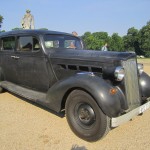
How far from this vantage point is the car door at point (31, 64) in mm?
4965

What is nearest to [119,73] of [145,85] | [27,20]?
[145,85]

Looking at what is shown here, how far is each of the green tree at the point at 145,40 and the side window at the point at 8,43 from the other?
4246 cm

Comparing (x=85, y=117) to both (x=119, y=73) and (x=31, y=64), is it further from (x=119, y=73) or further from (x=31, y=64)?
(x=31, y=64)

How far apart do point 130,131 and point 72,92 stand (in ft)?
4.41

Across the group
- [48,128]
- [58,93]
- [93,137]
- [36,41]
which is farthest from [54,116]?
[36,41]

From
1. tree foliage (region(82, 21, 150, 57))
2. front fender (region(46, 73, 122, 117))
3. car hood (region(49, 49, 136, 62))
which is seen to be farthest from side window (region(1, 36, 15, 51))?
tree foliage (region(82, 21, 150, 57))

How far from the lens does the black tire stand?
3656mm

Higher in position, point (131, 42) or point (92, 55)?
point (131, 42)

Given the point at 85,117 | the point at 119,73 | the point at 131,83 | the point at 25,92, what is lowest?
the point at 85,117

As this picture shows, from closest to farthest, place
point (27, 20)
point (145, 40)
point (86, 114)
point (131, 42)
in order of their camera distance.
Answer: point (86, 114) → point (27, 20) → point (145, 40) → point (131, 42)

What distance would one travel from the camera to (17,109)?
5.36 metres

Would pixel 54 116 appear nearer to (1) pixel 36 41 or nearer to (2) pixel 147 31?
(1) pixel 36 41

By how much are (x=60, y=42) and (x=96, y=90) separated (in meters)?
2.07

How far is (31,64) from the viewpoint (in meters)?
5.20
